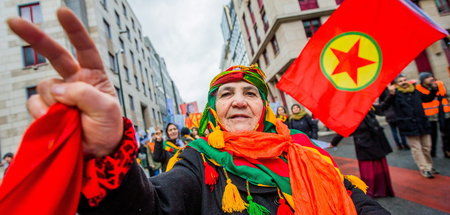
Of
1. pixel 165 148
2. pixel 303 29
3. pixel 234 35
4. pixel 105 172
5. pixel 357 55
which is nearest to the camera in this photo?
pixel 105 172

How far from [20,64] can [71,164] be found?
15517 mm

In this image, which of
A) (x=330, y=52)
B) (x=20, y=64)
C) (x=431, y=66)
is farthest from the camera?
(x=431, y=66)

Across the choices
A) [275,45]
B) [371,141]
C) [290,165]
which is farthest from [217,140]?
[275,45]

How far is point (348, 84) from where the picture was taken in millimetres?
2949

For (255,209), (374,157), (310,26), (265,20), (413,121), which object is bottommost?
(374,157)

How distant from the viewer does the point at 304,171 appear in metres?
1.34

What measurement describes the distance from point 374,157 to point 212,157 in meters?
3.27

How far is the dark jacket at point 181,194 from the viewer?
76 centimetres

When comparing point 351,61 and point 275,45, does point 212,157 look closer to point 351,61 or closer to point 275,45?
point 351,61

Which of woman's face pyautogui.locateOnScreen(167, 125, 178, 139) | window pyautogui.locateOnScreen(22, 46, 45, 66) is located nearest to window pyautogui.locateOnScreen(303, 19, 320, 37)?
woman's face pyautogui.locateOnScreen(167, 125, 178, 139)

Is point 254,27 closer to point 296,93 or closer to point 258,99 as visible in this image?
point 296,93

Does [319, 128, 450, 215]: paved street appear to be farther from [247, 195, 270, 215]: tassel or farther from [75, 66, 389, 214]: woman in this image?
[247, 195, 270, 215]: tassel

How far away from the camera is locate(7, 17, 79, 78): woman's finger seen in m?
0.58

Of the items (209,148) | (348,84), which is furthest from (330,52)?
(209,148)
